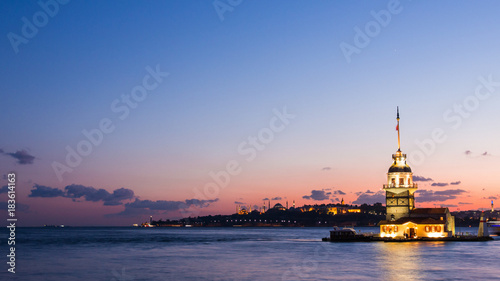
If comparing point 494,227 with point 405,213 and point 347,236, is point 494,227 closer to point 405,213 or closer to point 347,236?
point 347,236

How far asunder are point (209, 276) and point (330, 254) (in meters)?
29.9

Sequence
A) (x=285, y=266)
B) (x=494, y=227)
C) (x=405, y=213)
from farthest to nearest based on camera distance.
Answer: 1. (x=494, y=227)
2. (x=405, y=213)
3. (x=285, y=266)

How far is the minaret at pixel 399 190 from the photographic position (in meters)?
105

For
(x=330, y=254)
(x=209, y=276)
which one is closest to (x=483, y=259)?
(x=330, y=254)

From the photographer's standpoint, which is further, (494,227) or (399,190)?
(494,227)

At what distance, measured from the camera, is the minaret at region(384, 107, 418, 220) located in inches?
4146

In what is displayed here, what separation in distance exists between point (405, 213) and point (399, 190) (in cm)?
438

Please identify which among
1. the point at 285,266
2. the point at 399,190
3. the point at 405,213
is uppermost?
the point at 399,190

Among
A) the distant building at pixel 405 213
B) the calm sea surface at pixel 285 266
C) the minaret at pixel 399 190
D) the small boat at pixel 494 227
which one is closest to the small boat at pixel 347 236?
the distant building at pixel 405 213

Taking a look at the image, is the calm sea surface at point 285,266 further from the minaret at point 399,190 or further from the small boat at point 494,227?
the small boat at point 494,227

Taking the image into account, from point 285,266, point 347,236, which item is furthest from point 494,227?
point 285,266

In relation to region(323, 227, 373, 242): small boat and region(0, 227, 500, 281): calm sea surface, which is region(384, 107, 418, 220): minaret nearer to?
region(323, 227, 373, 242): small boat

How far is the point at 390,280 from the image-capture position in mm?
54969

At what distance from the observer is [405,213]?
105000mm
